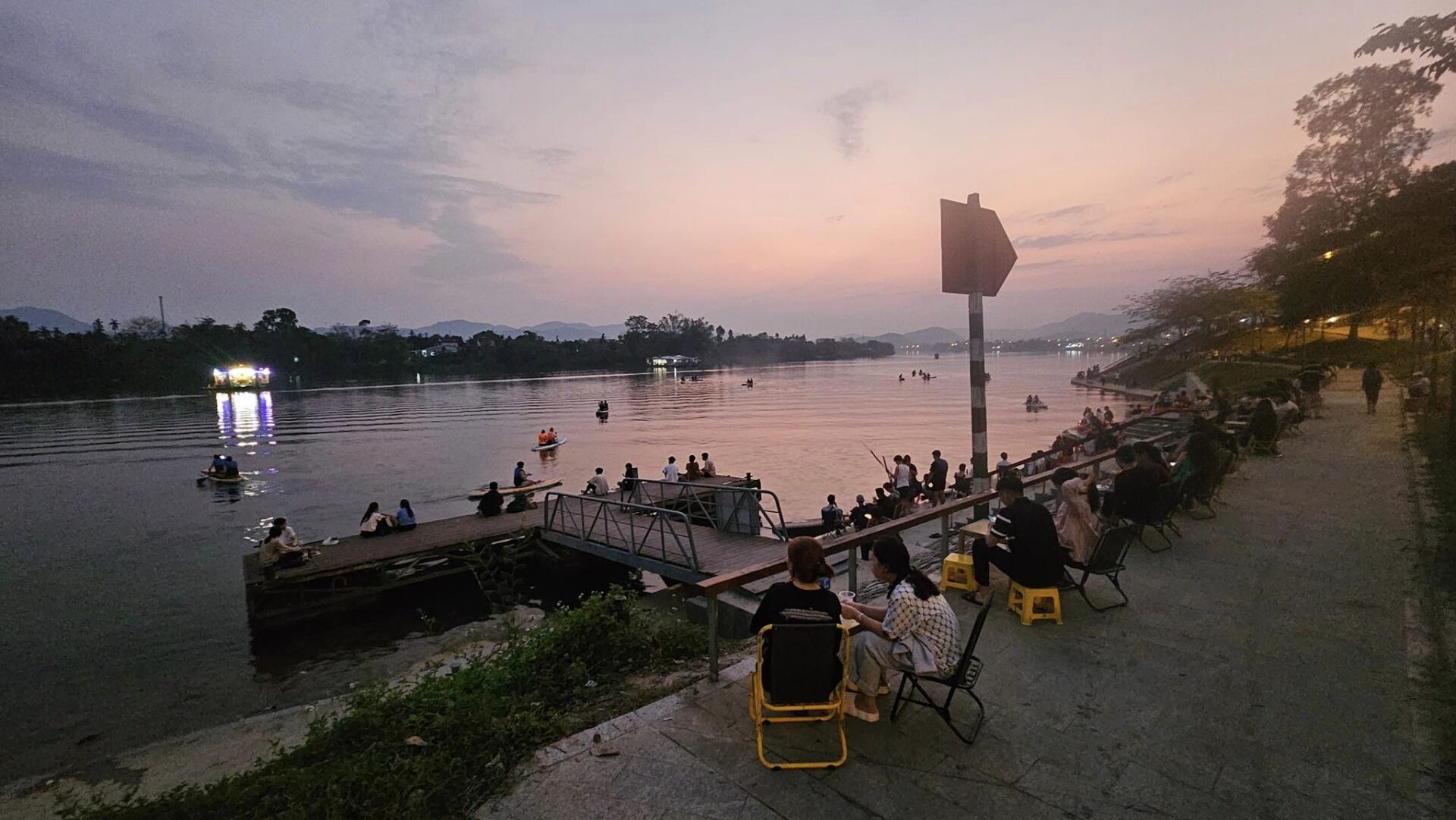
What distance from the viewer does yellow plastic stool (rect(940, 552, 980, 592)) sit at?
19.8 feet

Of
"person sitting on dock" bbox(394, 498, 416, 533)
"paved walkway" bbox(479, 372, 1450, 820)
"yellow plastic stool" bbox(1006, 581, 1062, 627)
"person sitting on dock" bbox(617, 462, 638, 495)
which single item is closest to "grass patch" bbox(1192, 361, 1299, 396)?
"person sitting on dock" bbox(617, 462, 638, 495)

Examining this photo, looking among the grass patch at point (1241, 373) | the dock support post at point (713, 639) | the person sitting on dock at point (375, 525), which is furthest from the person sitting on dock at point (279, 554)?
the grass patch at point (1241, 373)

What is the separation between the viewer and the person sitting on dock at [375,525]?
1642cm

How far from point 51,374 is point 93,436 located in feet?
212

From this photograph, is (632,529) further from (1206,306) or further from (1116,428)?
(1206,306)

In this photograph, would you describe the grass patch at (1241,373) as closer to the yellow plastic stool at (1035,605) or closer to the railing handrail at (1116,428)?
the railing handrail at (1116,428)

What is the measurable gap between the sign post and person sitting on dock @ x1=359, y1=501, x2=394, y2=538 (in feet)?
51.1

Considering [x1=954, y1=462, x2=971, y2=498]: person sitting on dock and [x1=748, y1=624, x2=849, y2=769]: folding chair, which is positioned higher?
[x1=748, y1=624, x2=849, y2=769]: folding chair

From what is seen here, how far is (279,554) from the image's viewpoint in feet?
43.7

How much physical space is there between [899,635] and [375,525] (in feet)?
54.0

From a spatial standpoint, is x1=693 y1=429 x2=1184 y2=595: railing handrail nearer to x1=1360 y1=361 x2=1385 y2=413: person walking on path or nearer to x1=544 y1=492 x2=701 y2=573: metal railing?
x1=544 y1=492 x2=701 y2=573: metal railing

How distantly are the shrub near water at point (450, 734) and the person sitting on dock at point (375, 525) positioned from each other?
11.2 meters

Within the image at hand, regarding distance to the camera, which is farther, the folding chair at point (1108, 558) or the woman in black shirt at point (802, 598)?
the folding chair at point (1108, 558)

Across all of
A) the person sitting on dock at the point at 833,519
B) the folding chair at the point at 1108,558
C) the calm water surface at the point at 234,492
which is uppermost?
the folding chair at the point at 1108,558
